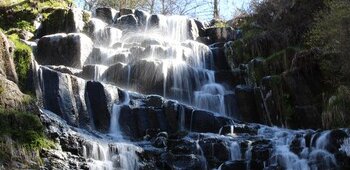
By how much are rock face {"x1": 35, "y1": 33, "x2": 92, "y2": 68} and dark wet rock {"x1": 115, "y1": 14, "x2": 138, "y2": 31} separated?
5391mm

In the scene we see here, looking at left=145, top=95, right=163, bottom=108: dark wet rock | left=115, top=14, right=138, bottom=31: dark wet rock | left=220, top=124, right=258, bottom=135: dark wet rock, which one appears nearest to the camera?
left=220, top=124, right=258, bottom=135: dark wet rock

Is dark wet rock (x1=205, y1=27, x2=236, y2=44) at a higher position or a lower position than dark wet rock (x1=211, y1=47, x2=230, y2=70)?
higher

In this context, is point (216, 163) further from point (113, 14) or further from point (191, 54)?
point (113, 14)

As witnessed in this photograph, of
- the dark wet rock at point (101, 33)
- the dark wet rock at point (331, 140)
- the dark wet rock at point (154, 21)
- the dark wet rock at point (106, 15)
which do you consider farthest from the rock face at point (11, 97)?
the dark wet rock at point (106, 15)

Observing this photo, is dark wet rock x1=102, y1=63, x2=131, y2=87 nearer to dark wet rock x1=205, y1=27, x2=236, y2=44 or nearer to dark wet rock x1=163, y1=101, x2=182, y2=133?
dark wet rock x1=163, y1=101, x2=182, y2=133

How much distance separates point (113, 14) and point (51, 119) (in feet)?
52.0

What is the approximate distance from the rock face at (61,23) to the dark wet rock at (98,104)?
28.1 ft

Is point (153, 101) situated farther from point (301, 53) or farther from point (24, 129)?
point (24, 129)

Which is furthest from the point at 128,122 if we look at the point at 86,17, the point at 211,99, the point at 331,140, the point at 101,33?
the point at 86,17

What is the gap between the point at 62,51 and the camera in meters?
22.0

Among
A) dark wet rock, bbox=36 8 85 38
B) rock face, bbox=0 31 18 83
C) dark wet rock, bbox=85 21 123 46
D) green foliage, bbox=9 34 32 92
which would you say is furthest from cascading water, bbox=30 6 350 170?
dark wet rock, bbox=36 8 85 38

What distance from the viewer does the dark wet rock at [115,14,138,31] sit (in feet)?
90.8

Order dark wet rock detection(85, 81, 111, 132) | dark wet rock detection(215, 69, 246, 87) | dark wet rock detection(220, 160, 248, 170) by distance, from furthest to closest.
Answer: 1. dark wet rock detection(215, 69, 246, 87)
2. dark wet rock detection(85, 81, 111, 132)
3. dark wet rock detection(220, 160, 248, 170)

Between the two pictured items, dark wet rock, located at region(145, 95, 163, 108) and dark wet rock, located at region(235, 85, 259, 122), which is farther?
dark wet rock, located at region(235, 85, 259, 122)
